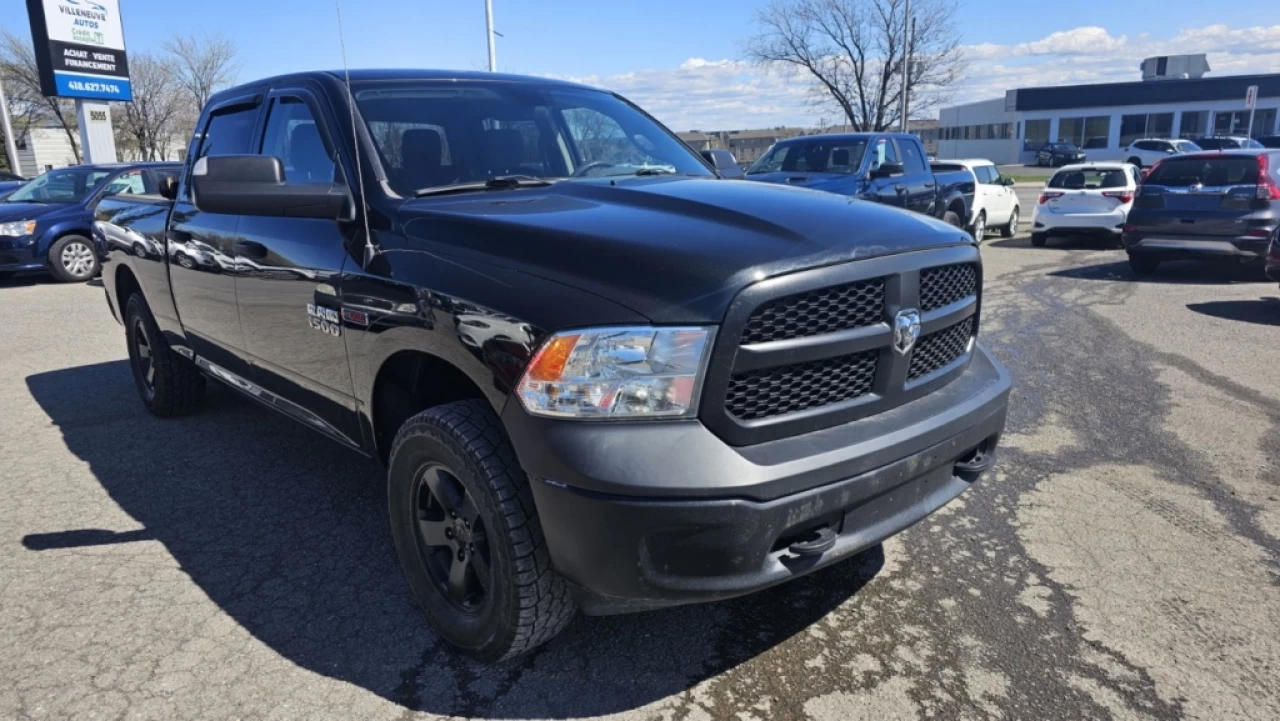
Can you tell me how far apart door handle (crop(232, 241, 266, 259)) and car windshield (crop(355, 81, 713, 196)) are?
0.76 m

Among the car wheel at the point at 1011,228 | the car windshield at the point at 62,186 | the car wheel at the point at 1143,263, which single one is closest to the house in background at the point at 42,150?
the car windshield at the point at 62,186

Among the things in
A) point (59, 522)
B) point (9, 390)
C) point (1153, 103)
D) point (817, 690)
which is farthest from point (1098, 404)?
point (1153, 103)

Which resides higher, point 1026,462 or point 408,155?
point 408,155

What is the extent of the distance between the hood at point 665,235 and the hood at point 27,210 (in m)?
11.9

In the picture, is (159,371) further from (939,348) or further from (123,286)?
(939,348)

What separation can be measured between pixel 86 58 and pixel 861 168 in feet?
73.3

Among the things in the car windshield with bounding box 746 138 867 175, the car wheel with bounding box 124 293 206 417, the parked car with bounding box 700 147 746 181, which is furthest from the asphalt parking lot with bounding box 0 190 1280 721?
the car windshield with bounding box 746 138 867 175

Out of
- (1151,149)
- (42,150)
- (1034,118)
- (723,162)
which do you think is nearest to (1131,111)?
(1034,118)

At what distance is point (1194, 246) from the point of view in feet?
35.0

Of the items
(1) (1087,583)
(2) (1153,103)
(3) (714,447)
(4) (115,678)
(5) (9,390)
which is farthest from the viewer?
(2) (1153,103)

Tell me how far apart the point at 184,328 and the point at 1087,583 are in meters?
4.49

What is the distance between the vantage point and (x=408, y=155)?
3270 millimetres

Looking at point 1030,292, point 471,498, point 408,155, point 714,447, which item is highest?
point 408,155

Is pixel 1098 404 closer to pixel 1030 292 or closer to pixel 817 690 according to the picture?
pixel 817 690
